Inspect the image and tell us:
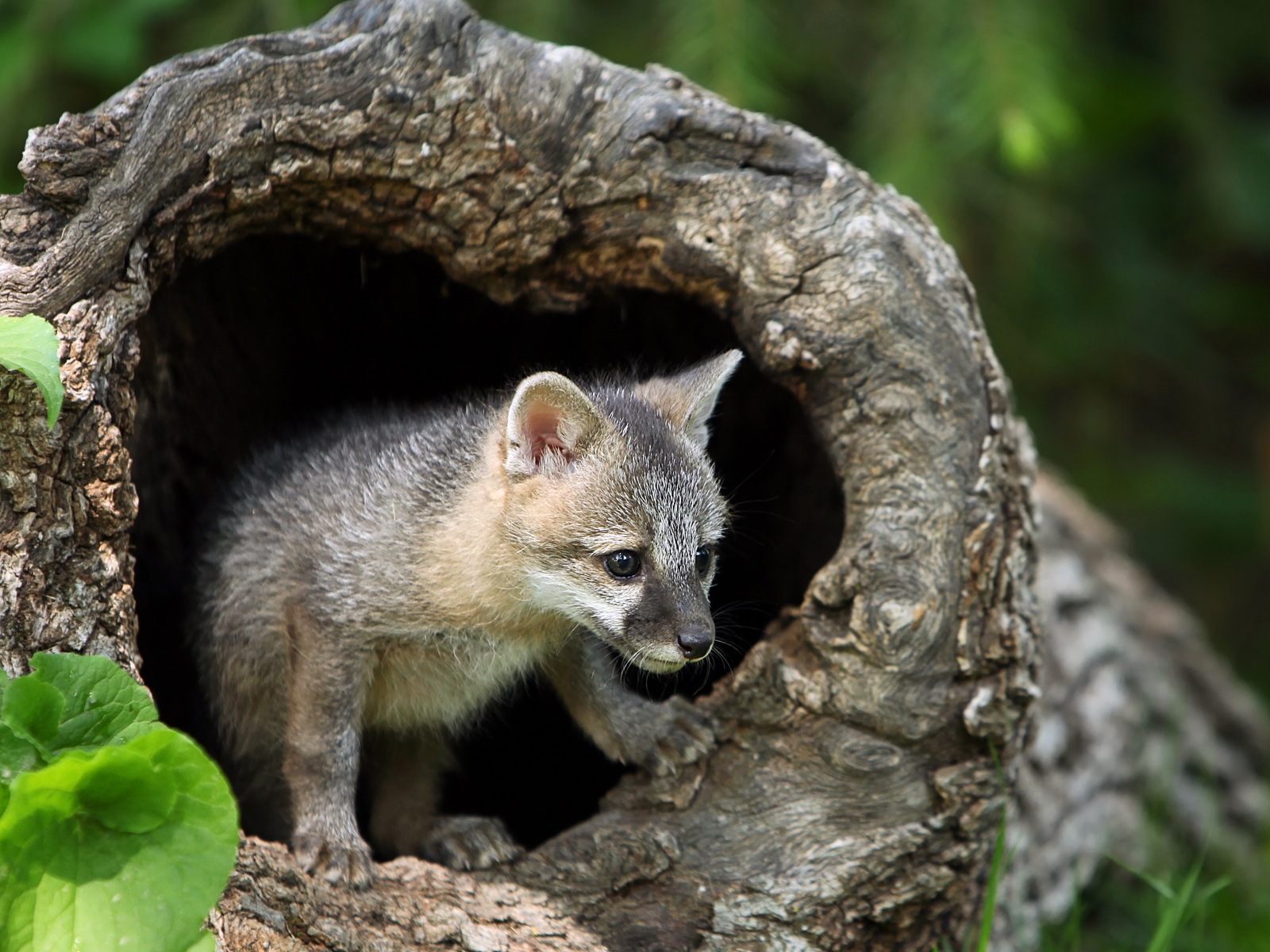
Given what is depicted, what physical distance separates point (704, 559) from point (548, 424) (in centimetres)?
57

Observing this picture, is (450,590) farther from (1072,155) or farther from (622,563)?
(1072,155)

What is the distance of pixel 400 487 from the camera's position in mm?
3600

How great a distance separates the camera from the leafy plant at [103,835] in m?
2.38

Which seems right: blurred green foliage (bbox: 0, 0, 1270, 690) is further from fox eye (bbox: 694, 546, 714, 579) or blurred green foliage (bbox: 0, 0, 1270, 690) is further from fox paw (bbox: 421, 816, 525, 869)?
fox paw (bbox: 421, 816, 525, 869)

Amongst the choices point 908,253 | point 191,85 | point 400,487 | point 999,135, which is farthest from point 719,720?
point 999,135

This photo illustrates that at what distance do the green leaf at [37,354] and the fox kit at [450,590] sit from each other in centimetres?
112

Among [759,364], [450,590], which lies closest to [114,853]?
[450,590]

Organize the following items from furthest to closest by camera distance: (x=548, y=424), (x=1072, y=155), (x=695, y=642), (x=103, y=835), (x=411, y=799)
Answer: (x=1072, y=155)
(x=411, y=799)
(x=548, y=424)
(x=695, y=642)
(x=103, y=835)

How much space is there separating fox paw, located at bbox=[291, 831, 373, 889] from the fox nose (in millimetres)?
995

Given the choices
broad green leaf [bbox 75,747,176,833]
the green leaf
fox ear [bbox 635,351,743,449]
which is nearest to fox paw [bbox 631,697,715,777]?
fox ear [bbox 635,351,743,449]

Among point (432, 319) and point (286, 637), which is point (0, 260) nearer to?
point (286, 637)

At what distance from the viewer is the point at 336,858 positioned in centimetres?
323

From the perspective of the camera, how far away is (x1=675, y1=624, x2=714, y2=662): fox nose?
313cm

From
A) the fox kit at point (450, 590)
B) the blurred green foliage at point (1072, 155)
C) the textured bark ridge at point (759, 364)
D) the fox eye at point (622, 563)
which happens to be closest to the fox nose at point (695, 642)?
the fox kit at point (450, 590)
